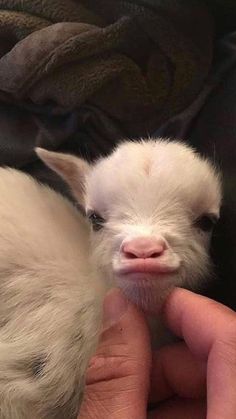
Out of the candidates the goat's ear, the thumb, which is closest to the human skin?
the thumb

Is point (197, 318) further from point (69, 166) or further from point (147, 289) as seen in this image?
point (69, 166)

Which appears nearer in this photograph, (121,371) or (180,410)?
(121,371)

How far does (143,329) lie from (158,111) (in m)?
0.66

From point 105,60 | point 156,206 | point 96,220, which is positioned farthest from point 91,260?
point 105,60

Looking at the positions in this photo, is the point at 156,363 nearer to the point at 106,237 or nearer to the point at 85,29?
the point at 106,237

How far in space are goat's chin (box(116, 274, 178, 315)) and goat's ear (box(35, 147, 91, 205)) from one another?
0.40 metres

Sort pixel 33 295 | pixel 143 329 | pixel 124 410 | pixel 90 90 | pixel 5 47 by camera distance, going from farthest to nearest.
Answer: pixel 5 47
pixel 90 90
pixel 33 295
pixel 143 329
pixel 124 410

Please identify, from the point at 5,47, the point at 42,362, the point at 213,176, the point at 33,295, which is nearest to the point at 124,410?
the point at 42,362

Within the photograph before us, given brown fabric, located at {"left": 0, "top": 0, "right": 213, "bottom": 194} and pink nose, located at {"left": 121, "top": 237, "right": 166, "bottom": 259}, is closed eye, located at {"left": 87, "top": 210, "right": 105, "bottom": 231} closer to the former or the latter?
pink nose, located at {"left": 121, "top": 237, "right": 166, "bottom": 259}

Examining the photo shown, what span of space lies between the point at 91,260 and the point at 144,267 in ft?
0.95

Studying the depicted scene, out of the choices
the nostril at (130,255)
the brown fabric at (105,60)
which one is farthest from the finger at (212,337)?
the brown fabric at (105,60)

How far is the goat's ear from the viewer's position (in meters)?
1.42

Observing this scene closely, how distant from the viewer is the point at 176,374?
1.13 metres

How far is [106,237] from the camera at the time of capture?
3.94 feet
